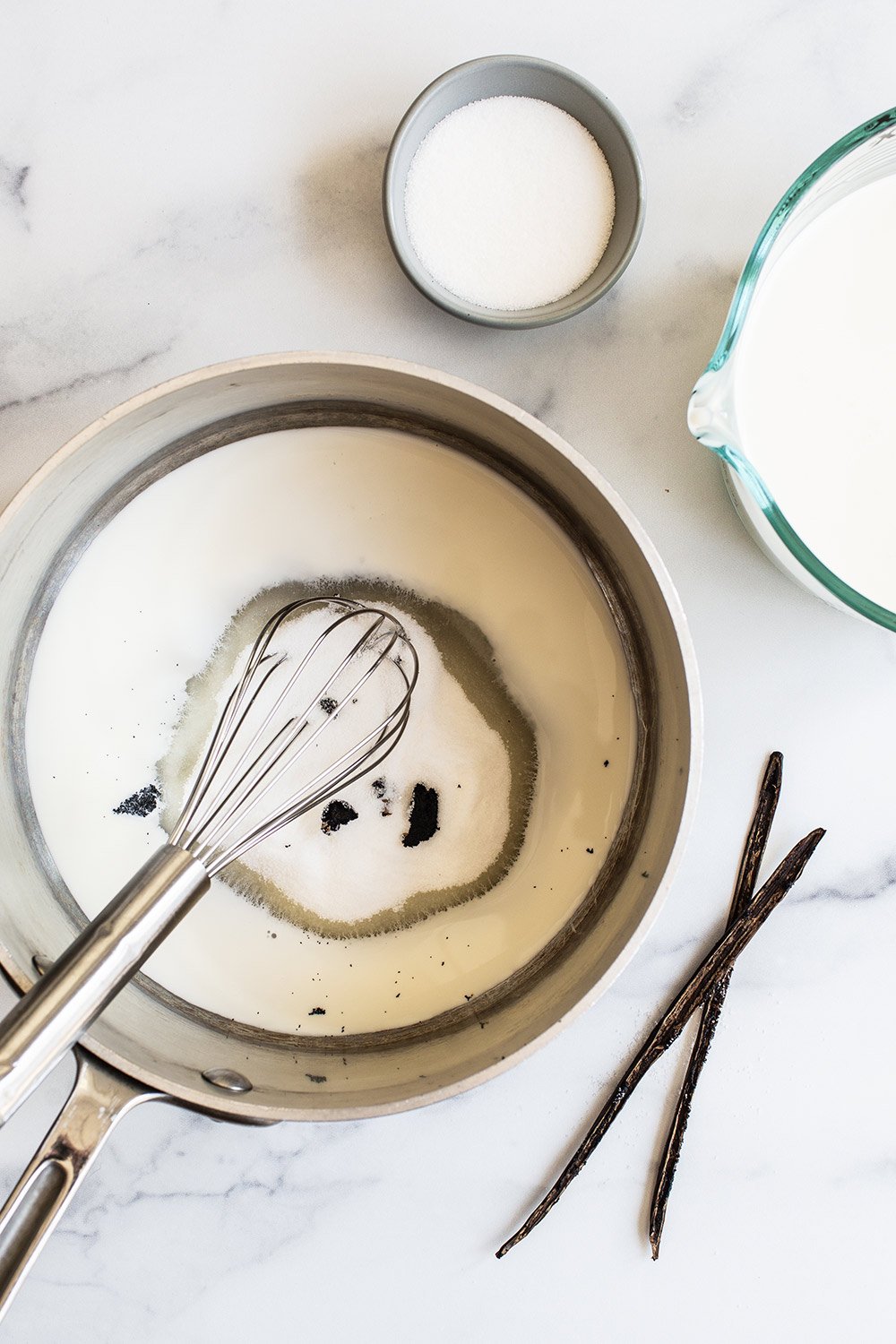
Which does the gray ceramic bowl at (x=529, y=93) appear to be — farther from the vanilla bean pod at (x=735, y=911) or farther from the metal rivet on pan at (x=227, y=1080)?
the metal rivet on pan at (x=227, y=1080)

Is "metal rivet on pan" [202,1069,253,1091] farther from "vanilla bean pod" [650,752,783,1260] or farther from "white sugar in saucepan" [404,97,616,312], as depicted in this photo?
"white sugar in saucepan" [404,97,616,312]

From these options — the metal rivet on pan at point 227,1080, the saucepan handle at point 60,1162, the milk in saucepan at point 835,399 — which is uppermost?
the milk in saucepan at point 835,399

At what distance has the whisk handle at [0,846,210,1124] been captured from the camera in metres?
0.37

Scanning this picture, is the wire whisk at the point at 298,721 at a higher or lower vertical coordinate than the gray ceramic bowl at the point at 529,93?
lower

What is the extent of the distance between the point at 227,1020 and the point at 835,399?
1.52 ft

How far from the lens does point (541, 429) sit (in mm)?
461

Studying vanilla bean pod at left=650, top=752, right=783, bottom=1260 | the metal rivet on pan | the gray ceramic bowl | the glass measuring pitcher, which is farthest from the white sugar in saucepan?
the metal rivet on pan

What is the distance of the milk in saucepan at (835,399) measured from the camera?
0.51 m

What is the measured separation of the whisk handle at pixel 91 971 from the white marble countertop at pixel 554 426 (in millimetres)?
222

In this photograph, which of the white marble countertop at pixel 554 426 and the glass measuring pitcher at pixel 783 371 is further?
the white marble countertop at pixel 554 426

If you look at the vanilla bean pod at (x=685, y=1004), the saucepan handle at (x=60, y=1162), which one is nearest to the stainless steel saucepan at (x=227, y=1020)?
the saucepan handle at (x=60, y=1162)

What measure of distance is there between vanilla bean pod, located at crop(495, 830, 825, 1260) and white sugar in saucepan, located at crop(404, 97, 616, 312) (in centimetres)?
36

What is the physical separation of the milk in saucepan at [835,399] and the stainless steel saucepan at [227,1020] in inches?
4.3

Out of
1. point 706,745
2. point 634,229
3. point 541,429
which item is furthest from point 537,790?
point 634,229
